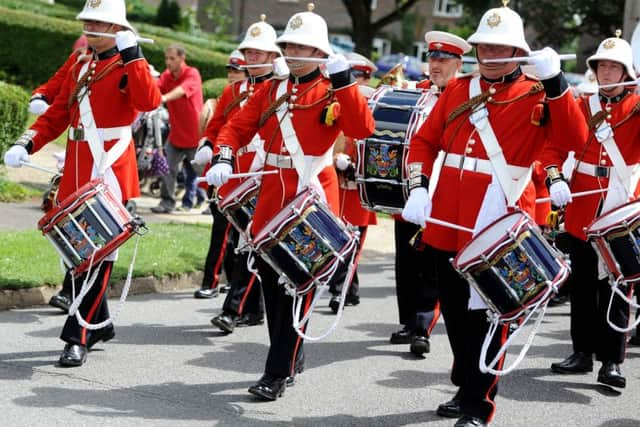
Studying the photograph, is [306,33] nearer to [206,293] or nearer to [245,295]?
[245,295]

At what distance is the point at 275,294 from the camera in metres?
6.73

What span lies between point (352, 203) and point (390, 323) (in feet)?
3.33

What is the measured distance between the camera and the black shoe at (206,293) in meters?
9.57

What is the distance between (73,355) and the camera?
6914mm

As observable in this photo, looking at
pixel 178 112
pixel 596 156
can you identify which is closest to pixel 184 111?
pixel 178 112

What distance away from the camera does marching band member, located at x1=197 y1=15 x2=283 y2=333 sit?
839 centimetres

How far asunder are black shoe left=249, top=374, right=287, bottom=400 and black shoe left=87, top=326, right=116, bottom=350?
119cm

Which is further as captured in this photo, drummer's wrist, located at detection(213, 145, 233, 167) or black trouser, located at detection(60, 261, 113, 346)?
black trouser, located at detection(60, 261, 113, 346)

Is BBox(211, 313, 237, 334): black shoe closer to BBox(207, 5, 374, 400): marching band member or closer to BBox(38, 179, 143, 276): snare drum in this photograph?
BBox(207, 5, 374, 400): marching band member

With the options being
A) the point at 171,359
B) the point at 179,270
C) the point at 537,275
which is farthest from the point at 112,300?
the point at 537,275

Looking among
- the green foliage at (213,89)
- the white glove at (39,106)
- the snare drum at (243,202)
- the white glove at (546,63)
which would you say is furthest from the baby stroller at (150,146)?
the white glove at (546,63)

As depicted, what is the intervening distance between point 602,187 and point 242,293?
260 cm

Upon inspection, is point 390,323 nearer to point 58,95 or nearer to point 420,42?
point 58,95

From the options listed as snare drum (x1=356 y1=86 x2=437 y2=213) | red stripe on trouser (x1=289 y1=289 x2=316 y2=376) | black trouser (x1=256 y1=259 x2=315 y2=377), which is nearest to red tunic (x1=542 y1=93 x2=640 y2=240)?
snare drum (x1=356 y1=86 x2=437 y2=213)
